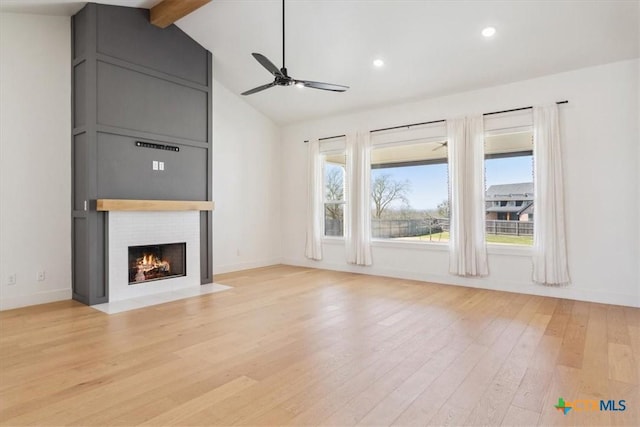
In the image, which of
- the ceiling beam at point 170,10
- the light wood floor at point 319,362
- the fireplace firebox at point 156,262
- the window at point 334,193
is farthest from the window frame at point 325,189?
the ceiling beam at point 170,10

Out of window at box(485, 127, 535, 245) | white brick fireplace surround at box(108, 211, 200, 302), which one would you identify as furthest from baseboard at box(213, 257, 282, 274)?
window at box(485, 127, 535, 245)

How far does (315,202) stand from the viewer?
23.1 ft

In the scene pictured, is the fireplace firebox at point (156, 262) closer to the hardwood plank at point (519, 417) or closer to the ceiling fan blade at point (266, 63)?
the ceiling fan blade at point (266, 63)

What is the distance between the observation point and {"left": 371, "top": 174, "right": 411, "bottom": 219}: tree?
6334 millimetres

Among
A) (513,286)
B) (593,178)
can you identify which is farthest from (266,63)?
(513,286)

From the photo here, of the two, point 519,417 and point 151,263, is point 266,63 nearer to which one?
point 151,263

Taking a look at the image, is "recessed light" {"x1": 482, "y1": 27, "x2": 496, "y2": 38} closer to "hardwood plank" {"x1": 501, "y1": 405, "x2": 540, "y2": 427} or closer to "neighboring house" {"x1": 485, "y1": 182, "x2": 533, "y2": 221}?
"neighboring house" {"x1": 485, "y1": 182, "x2": 533, "y2": 221}

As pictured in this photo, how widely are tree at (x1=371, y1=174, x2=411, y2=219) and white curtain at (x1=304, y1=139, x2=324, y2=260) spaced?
3.62 ft

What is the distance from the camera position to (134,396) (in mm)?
2207

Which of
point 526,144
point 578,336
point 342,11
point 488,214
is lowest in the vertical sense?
point 578,336

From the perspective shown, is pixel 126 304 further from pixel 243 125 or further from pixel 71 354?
pixel 243 125

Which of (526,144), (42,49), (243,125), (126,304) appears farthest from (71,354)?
(526,144)

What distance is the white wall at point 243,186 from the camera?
6.41 metres

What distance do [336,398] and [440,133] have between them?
4.53 m
